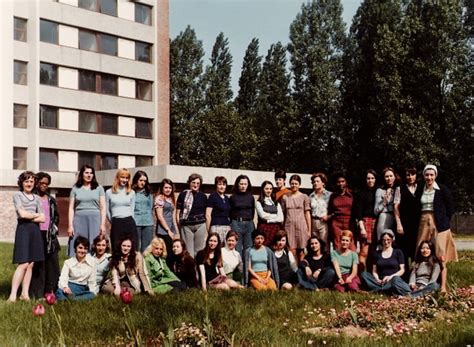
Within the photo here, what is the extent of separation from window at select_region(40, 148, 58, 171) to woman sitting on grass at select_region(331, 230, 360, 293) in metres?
34.2

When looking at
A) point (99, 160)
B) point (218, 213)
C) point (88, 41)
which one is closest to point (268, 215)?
point (218, 213)

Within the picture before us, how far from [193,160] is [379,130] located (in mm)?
17898

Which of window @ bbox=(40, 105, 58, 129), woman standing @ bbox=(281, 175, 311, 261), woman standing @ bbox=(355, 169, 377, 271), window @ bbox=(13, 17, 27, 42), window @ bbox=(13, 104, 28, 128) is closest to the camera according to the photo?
woman standing @ bbox=(355, 169, 377, 271)

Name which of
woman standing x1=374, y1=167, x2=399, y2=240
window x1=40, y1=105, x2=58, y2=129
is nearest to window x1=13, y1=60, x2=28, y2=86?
window x1=40, y1=105, x2=58, y2=129

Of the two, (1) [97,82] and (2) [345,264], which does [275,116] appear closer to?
(1) [97,82]

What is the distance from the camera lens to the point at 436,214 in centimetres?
1066

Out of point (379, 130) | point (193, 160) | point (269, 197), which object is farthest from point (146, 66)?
point (269, 197)

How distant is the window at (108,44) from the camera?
45938mm

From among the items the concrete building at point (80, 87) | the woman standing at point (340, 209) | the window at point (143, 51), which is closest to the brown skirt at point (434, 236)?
the woman standing at point (340, 209)

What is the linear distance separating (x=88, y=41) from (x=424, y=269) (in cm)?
3874

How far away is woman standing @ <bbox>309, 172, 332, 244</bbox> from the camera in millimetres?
11789

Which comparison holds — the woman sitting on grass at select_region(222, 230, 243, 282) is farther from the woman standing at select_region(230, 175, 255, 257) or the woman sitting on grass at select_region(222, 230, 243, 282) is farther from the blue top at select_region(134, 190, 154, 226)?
the blue top at select_region(134, 190, 154, 226)

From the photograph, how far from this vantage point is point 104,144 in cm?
4556

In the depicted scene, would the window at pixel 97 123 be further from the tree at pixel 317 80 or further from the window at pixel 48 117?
the tree at pixel 317 80
